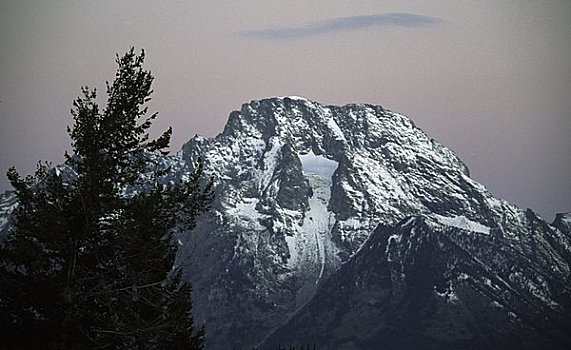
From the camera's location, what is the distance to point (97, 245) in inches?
1574

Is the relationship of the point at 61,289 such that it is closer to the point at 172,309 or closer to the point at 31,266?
the point at 31,266

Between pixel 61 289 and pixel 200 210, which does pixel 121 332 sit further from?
pixel 200 210

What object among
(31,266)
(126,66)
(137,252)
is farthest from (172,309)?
(126,66)

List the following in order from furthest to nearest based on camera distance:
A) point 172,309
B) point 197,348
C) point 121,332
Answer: point 197,348 < point 172,309 < point 121,332

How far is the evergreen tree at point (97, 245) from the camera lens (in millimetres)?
39000

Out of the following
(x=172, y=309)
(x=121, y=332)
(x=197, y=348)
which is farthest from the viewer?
(x=197, y=348)

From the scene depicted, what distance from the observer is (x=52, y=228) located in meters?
39.2

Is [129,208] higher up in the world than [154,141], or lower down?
lower down

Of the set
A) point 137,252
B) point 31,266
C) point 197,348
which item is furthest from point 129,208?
point 197,348

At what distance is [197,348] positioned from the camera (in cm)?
4922

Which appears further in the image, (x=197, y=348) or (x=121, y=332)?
(x=197, y=348)

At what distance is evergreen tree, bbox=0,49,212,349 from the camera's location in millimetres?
39000

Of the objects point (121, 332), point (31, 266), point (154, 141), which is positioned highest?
point (154, 141)

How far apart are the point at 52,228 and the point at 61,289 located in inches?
89.6
